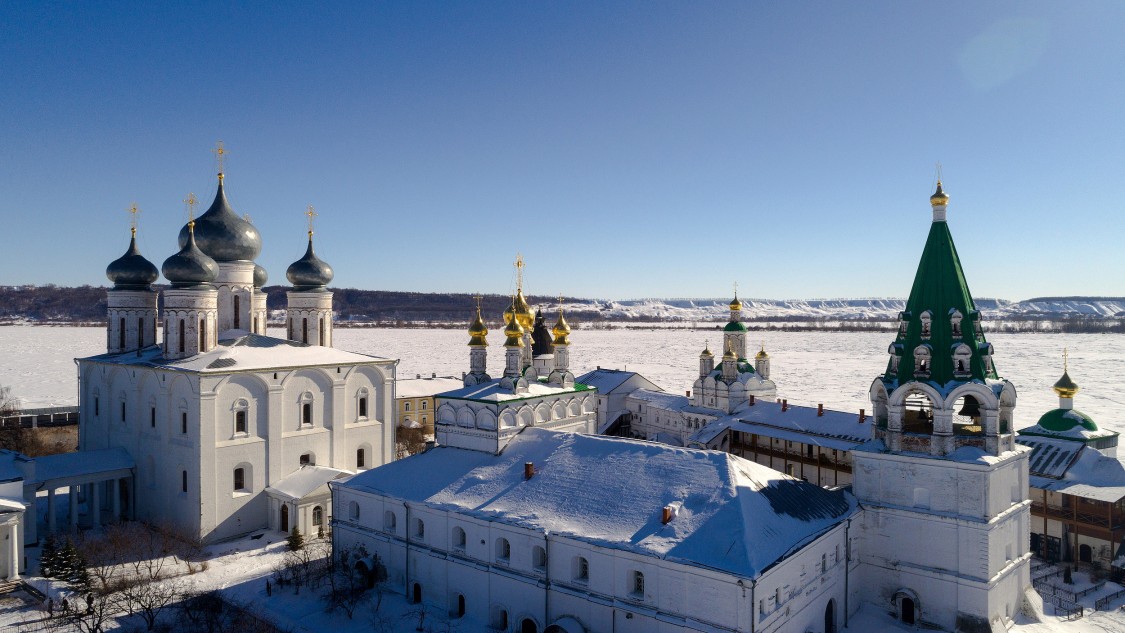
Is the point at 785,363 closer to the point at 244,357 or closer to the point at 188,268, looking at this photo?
the point at 244,357

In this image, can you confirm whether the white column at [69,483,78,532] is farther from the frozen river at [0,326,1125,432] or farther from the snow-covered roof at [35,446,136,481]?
the frozen river at [0,326,1125,432]

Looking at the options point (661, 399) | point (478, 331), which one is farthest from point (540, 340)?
point (661, 399)

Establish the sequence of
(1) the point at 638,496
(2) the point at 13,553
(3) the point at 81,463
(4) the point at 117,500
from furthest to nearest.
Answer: (4) the point at 117,500 < (3) the point at 81,463 < (2) the point at 13,553 < (1) the point at 638,496

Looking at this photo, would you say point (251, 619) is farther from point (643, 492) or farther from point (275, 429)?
point (643, 492)

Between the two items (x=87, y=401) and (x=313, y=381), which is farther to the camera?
(x=87, y=401)

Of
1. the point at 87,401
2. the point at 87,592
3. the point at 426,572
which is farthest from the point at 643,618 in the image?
the point at 87,401

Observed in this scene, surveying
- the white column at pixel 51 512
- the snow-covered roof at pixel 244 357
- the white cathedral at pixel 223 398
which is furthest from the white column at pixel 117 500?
the snow-covered roof at pixel 244 357
